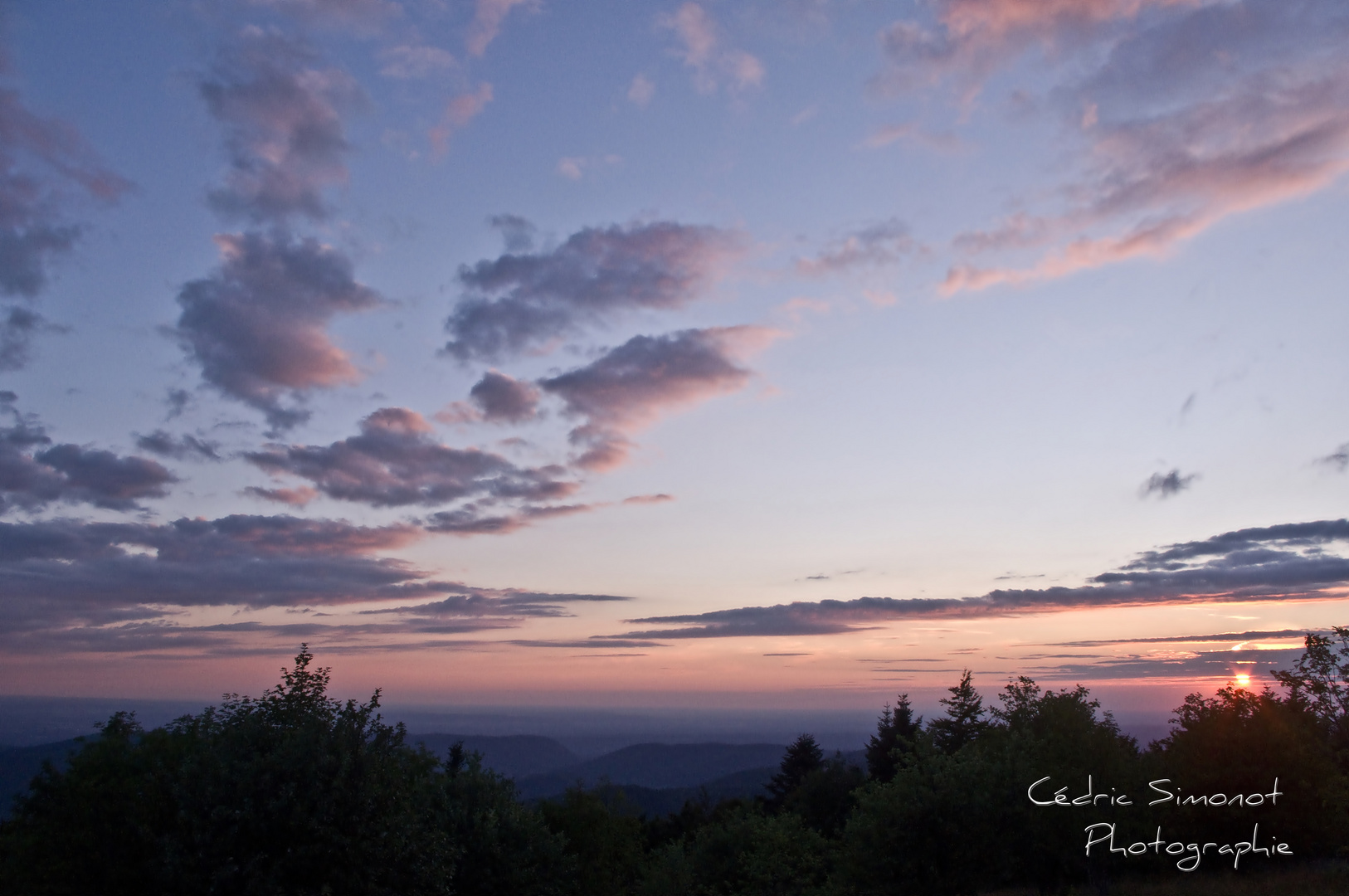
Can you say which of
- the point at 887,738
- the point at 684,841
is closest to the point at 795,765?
the point at 887,738

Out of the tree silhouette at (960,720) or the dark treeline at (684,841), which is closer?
the dark treeline at (684,841)

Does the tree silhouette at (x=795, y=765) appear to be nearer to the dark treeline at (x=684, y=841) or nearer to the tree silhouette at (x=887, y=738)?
the tree silhouette at (x=887, y=738)

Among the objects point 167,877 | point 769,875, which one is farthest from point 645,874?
point 167,877

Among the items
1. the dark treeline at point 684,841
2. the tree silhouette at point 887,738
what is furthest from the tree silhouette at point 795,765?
the dark treeline at point 684,841

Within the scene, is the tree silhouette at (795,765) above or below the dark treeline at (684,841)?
below

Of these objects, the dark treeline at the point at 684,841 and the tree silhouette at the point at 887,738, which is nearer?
the dark treeline at the point at 684,841

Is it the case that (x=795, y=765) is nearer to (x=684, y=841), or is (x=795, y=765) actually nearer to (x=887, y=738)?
(x=887, y=738)

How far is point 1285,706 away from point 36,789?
60.4m

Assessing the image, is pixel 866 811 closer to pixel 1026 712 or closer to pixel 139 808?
pixel 1026 712

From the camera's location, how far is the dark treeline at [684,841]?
2255cm

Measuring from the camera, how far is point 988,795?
30172 millimetres

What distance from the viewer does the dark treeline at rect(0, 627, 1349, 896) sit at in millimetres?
22547

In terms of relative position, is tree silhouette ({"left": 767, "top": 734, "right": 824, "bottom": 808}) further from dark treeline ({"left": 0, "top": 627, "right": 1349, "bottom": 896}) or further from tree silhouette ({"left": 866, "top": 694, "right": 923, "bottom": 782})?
dark treeline ({"left": 0, "top": 627, "right": 1349, "bottom": 896})

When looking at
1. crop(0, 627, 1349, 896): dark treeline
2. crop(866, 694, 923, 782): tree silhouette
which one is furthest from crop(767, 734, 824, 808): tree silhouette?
crop(0, 627, 1349, 896): dark treeline
